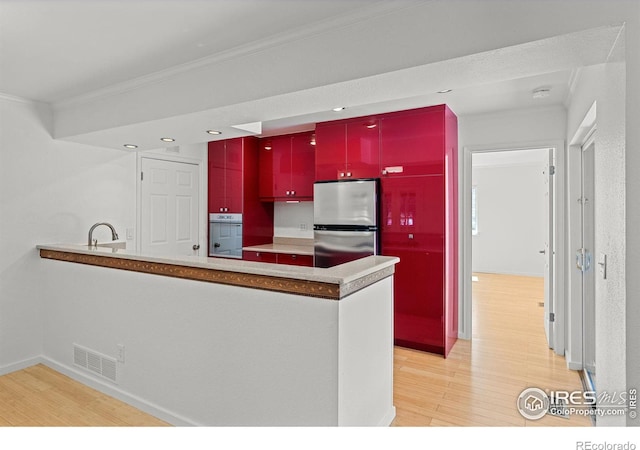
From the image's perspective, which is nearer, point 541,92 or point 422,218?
point 541,92

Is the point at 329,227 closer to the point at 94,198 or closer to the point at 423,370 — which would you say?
the point at 423,370

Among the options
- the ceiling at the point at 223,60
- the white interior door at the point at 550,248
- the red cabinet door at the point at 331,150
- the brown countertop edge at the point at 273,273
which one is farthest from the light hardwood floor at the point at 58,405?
the white interior door at the point at 550,248

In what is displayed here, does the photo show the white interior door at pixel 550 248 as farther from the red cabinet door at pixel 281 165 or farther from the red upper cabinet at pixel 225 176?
the red upper cabinet at pixel 225 176

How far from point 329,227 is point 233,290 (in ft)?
6.80

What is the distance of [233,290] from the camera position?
2.02 metres

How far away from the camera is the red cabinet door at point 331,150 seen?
13.2 feet

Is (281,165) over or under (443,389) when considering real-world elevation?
over

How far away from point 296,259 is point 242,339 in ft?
8.17

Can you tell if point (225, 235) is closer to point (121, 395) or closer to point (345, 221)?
point (345, 221)

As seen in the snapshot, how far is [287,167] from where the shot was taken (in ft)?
15.8

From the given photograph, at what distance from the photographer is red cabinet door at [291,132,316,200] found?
4.64 m

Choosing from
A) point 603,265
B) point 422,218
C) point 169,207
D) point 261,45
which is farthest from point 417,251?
point 169,207
